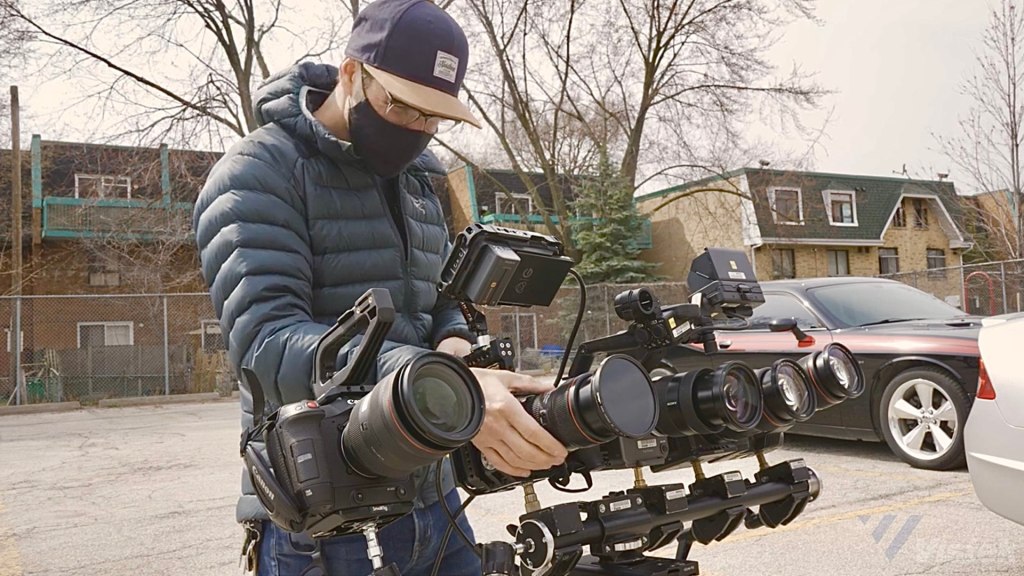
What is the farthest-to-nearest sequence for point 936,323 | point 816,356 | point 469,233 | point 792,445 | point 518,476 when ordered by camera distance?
point 792,445
point 936,323
point 816,356
point 469,233
point 518,476

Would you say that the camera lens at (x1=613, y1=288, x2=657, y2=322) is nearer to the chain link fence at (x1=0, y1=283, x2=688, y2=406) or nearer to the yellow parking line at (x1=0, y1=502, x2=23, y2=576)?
the yellow parking line at (x1=0, y1=502, x2=23, y2=576)

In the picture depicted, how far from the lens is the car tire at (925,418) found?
663 cm

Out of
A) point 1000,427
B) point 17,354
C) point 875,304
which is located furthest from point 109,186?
point 1000,427

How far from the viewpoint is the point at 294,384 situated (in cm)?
158

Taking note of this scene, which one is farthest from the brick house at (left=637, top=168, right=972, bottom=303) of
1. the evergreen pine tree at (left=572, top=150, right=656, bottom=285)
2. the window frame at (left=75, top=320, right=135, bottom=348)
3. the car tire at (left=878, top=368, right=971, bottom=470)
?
the car tire at (left=878, top=368, right=971, bottom=470)

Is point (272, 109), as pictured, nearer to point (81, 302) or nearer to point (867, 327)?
point (867, 327)

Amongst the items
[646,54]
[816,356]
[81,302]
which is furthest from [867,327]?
[646,54]

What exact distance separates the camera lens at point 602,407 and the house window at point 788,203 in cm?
2657

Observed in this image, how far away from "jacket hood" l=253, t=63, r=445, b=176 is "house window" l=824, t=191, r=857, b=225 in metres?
36.3

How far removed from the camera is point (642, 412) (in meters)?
1.68

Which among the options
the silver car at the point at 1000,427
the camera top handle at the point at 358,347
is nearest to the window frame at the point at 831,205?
the silver car at the point at 1000,427

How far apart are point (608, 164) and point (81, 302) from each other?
16.0m

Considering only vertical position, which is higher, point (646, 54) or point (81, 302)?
point (646, 54)

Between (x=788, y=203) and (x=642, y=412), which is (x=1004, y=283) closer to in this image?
(x=788, y=203)
